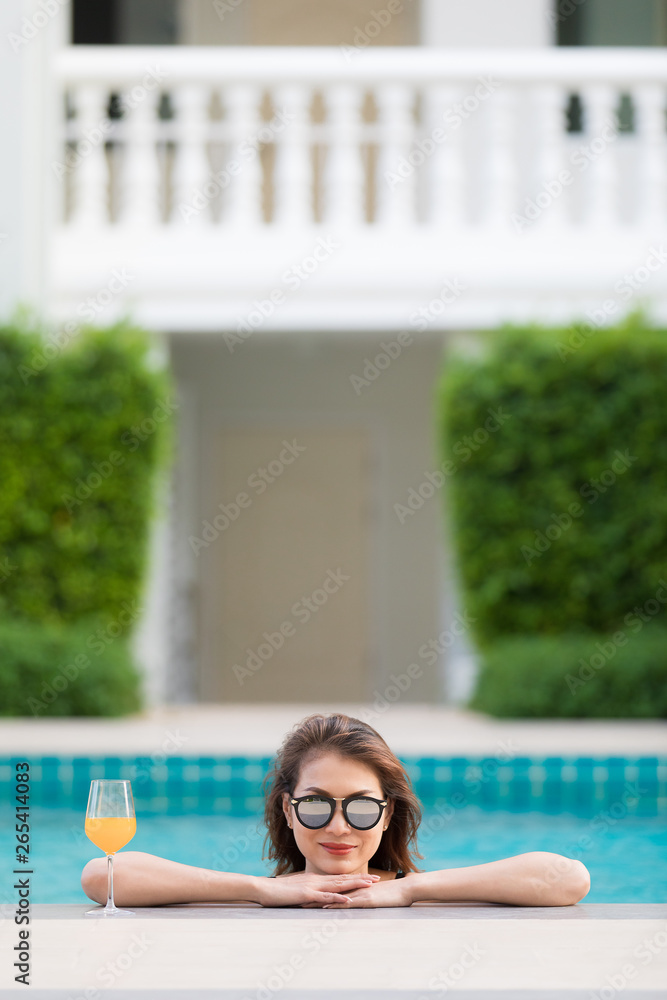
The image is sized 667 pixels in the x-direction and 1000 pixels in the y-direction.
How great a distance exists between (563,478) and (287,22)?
5.64m

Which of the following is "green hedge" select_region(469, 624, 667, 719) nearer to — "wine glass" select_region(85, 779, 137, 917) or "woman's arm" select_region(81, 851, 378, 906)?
"woman's arm" select_region(81, 851, 378, 906)

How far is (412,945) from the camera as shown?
165 centimetres

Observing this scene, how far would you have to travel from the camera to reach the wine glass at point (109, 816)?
1940mm

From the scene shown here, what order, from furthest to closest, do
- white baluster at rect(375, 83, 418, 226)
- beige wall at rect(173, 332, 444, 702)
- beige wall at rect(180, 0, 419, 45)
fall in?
beige wall at rect(180, 0, 419, 45) → beige wall at rect(173, 332, 444, 702) → white baluster at rect(375, 83, 418, 226)

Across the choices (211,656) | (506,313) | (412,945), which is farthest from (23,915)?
(211,656)

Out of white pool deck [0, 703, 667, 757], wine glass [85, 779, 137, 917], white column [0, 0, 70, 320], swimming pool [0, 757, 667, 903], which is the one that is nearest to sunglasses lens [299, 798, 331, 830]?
→ wine glass [85, 779, 137, 917]

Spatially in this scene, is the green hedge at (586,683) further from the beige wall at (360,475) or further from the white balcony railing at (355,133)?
the beige wall at (360,475)

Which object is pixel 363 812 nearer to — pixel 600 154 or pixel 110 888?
pixel 110 888

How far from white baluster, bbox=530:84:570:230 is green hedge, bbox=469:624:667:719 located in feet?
9.61

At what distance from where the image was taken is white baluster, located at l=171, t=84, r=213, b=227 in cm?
769

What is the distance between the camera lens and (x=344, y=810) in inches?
81.1

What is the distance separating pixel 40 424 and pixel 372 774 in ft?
17.9

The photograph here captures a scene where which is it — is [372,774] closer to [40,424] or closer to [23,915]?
[23,915]

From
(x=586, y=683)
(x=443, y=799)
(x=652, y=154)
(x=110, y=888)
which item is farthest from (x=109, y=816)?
(x=652, y=154)
